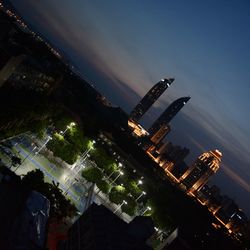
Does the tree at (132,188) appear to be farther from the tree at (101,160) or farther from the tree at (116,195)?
the tree at (116,195)

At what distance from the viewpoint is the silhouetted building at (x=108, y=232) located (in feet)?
93.5

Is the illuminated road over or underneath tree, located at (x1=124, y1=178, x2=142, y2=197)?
underneath

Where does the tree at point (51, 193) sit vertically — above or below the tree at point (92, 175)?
above

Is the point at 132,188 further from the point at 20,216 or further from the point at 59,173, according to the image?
the point at 20,216

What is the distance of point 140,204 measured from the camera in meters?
72.3

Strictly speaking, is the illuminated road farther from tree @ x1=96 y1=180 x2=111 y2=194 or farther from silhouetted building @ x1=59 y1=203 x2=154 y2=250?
silhouetted building @ x1=59 y1=203 x2=154 y2=250

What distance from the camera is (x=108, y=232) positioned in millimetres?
29297

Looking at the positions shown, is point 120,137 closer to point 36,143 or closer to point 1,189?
point 36,143

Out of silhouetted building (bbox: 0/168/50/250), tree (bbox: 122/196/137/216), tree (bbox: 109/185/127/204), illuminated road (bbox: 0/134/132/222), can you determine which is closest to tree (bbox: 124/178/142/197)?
illuminated road (bbox: 0/134/132/222)

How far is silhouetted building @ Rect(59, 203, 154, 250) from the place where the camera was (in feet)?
93.5

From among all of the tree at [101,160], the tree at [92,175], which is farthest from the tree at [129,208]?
the tree at [101,160]

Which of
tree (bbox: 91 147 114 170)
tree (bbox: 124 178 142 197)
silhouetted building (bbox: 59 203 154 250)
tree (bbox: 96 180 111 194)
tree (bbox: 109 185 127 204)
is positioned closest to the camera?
silhouetted building (bbox: 59 203 154 250)

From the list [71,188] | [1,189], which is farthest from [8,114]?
[1,189]

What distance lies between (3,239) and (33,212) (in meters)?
5.31
